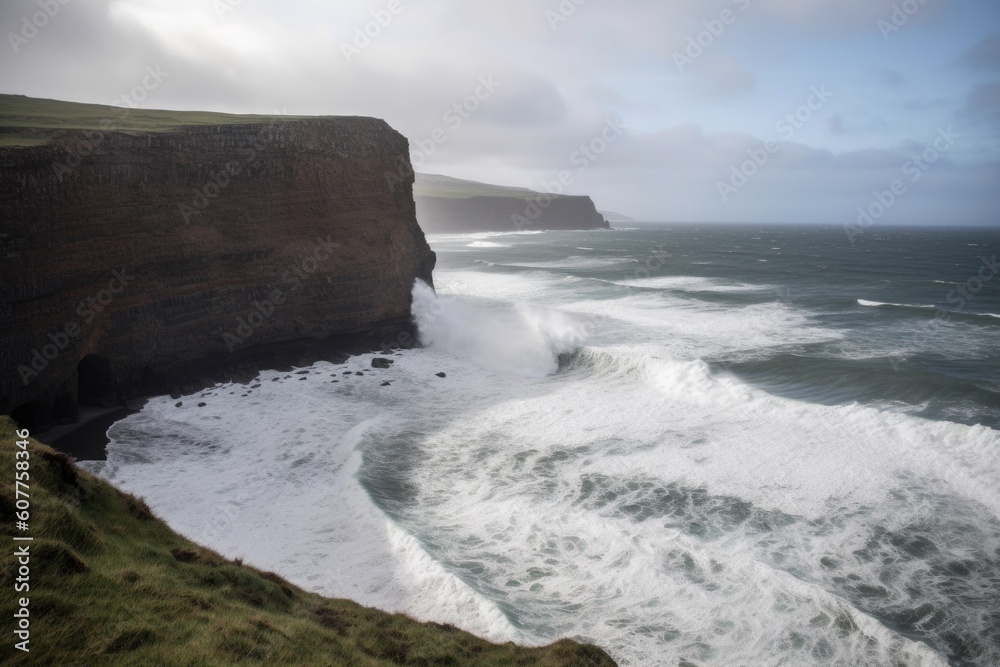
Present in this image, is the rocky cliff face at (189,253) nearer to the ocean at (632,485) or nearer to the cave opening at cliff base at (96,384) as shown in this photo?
the cave opening at cliff base at (96,384)

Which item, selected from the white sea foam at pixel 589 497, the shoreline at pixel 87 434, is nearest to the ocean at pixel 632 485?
the white sea foam at pixel 589 497

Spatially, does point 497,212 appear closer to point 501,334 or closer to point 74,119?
point 501,334

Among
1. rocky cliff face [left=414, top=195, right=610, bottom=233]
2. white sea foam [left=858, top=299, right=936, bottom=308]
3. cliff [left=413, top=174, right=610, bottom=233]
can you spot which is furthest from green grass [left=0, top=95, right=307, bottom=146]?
rocky cliff face [left=414, top=195, right=610, bottom=233]

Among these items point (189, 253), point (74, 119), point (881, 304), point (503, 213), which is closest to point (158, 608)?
point (189, 253)

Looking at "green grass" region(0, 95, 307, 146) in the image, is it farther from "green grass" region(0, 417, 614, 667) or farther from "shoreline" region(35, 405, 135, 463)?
"green grass" region(0, 417, 614, 667)

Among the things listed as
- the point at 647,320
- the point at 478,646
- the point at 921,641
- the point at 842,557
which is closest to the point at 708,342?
the point at 647,320

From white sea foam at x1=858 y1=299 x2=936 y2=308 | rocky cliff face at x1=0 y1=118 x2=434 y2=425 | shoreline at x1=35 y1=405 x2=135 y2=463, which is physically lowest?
white sea foam at x1=858 y1=299 x2=936 y2=308

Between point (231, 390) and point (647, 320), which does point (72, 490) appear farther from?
point (647, 320)
